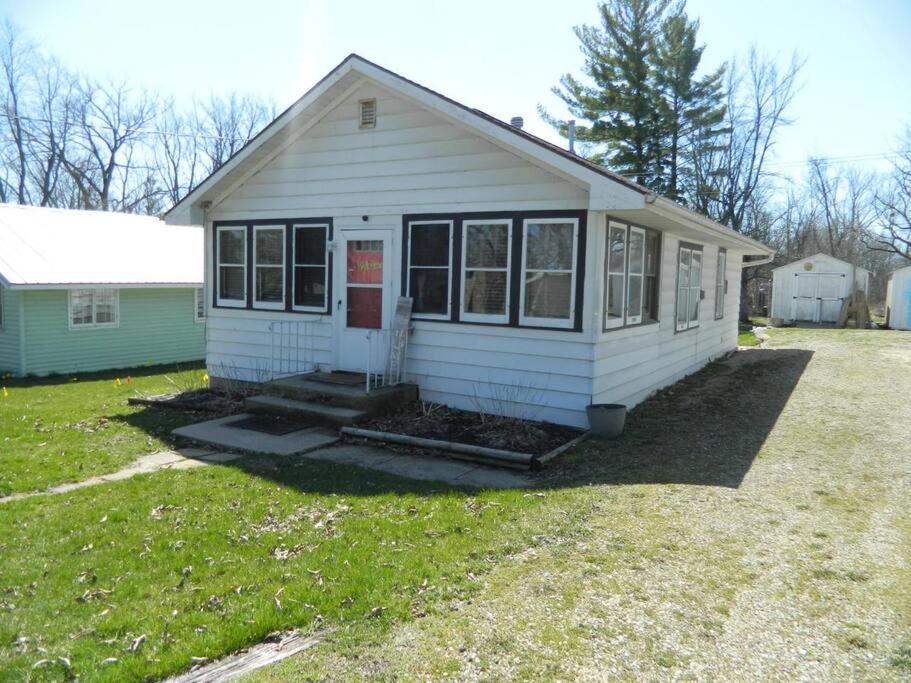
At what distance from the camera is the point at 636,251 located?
9898 millimetres

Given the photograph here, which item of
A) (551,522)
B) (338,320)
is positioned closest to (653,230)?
(338,320)

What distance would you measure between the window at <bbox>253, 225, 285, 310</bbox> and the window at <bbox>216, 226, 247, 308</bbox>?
24cm

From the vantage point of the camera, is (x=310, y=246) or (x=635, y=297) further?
(x=310, y=246)

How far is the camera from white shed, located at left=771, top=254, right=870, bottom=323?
2878 centimetres

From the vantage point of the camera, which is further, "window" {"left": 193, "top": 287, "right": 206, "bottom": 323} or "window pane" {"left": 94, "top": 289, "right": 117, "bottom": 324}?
"window" {"left": 193, "top": 287, "right": 206, "bottom": 323}

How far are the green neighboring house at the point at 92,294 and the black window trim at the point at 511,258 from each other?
30.6ft

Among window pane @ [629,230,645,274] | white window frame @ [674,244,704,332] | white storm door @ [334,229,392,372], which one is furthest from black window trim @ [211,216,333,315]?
white window frame @ [674,244,704,332]

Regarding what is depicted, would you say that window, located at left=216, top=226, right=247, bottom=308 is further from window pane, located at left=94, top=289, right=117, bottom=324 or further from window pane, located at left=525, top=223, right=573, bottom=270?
window pane, located at left=94, top=289, right=117, bottom=324

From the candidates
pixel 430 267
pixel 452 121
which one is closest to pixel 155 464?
pixel 430 267

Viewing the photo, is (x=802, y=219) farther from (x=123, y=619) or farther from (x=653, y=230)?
(x=123, y=619)

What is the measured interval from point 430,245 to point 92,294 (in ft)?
35.4

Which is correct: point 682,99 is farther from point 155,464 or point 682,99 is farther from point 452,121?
point 155,464

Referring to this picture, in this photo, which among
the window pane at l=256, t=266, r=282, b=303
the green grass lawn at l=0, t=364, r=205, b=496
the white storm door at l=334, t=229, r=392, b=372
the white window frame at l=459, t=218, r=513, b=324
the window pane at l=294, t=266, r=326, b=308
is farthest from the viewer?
the window pane at l=256, t=266, r=282, b=303

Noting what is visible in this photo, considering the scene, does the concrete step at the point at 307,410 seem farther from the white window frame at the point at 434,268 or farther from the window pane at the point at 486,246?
the window pane at the point at 486,246
